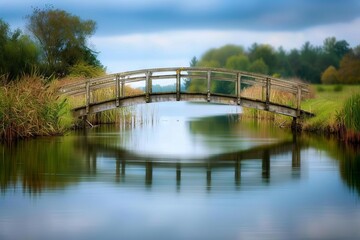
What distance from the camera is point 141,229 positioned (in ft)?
29.0

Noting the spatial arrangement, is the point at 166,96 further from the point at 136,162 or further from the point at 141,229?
the point at 141,229

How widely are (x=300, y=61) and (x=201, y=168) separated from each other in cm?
3889

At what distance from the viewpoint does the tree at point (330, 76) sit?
4778 cm

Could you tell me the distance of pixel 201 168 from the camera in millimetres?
15383

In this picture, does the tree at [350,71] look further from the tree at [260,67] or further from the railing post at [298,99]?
the railing post at [298,99]

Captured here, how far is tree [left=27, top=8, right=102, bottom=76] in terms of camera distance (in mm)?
42719

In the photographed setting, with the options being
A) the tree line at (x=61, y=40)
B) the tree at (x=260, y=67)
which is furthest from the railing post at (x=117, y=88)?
the tree at (x=260, y=67)

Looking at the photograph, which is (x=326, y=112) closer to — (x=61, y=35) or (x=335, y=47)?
(x=61, y=35)

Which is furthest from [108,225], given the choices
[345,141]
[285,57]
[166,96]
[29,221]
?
[285,57]

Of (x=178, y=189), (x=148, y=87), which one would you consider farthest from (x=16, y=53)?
(x=178, y=189)

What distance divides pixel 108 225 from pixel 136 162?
24.7ft

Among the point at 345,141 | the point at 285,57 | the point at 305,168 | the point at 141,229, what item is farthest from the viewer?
the point at 285,57

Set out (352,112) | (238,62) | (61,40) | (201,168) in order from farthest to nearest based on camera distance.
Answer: (238,62) < (61,40) < (352,112) < (201,168)

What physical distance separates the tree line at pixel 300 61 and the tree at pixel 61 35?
39.0 ft
